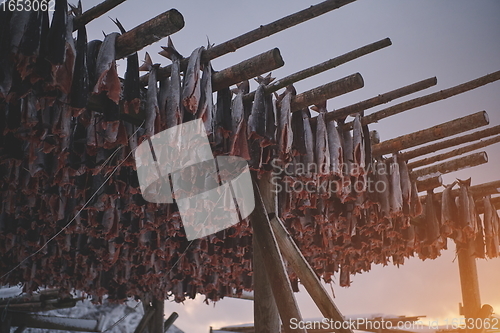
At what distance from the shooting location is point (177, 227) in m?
5.82

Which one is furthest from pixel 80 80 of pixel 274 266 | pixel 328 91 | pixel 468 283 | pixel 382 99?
pixel 468 283

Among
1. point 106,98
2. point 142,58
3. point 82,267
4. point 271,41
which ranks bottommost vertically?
point 82,267

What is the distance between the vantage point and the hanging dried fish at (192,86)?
133 inches

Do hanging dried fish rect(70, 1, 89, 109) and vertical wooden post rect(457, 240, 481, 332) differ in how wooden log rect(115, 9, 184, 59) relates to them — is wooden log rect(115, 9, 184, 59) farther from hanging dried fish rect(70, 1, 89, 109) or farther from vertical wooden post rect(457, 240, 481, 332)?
vertical wooden post rect(457, 240, 481, 332)

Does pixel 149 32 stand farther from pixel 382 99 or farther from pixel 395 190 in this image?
pixel 395 190

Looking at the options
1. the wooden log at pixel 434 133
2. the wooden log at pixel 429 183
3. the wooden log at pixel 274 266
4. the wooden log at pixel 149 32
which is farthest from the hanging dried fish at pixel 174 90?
the wooden log at pixel 429 183

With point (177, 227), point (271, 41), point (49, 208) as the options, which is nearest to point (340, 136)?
point (177, 227)

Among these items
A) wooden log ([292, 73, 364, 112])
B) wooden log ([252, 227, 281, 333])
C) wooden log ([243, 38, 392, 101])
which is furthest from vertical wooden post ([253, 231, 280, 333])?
wooden log ([243, 38, 392, 101])

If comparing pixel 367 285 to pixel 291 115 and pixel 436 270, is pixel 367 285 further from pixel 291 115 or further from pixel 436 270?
pixel 291 115

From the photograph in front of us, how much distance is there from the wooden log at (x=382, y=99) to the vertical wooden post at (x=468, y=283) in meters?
4.66

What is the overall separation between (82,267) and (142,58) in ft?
18.6

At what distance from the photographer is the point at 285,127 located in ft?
12.9

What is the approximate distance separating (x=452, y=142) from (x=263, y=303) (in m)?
2.89

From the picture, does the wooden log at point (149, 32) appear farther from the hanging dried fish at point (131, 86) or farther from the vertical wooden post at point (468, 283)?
the vertical wooden post at point (468, 283)
